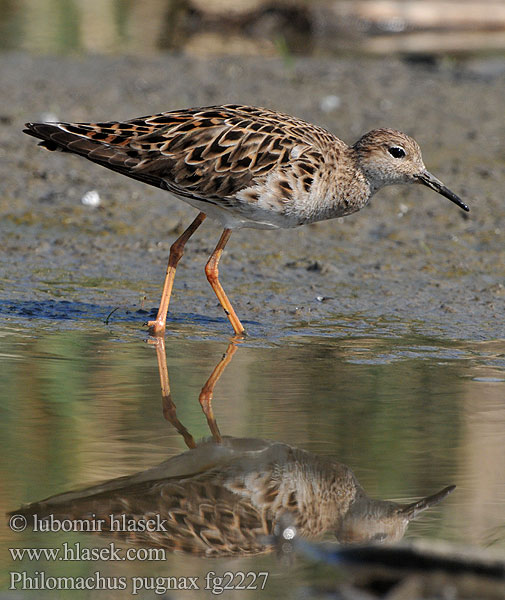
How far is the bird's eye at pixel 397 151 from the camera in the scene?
8.37 meters

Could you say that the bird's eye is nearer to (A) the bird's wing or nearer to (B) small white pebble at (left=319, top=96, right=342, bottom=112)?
(A) the bird's wing

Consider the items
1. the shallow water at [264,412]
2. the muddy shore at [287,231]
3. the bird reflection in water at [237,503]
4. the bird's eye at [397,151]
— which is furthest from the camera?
the muddy shore at [287,231]

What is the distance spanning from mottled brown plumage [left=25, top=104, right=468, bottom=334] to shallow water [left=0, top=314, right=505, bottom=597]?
74 cm

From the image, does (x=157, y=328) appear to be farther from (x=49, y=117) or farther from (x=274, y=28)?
(x=274, y=28)

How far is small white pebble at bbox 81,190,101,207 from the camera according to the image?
11.2m

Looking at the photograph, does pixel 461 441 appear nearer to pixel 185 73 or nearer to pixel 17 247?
pixel 17 247

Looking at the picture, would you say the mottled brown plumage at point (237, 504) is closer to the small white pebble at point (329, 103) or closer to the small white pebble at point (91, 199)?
the small white pebble at point (91, 199)

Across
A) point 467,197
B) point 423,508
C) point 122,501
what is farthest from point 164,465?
point 467,197

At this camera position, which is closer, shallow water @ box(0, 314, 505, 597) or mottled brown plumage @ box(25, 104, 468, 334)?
shallow water @ box(0, 314, 505, 597)

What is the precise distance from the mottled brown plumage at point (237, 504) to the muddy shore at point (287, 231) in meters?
2.78

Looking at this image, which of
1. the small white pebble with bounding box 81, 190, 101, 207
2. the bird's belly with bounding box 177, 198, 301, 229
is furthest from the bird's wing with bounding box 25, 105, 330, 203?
the small white pebble with bounding box 81, 190, 101, 207

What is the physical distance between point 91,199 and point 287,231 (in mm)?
1981

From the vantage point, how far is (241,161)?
798 centimetres

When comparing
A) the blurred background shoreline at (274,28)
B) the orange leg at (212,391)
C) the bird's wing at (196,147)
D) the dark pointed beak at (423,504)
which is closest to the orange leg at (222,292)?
the orange leg at (212,391)
